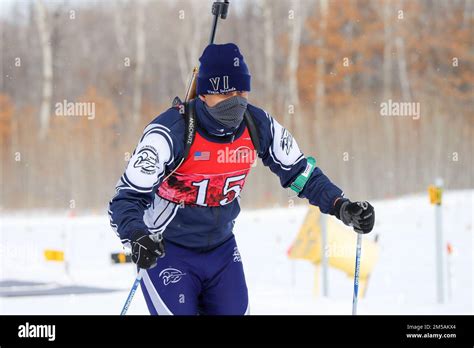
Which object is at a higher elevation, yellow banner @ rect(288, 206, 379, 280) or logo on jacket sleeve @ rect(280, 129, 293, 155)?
logo on jacket sleeve @ rect(280, 129, 293, 155)

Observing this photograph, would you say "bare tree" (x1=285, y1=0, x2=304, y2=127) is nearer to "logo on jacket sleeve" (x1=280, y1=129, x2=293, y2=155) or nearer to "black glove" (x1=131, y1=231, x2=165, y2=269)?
"logo on jacket sleeve" (x1=280, y1=129, x2=293, y2=155)

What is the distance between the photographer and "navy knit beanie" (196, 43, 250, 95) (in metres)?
4.36

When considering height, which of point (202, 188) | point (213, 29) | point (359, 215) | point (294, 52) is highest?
point (294, 52)

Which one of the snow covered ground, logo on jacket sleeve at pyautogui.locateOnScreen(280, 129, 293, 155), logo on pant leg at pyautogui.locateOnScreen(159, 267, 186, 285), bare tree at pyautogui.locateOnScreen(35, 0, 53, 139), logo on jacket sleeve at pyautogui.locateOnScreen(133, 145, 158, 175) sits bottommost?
the snow covered ground

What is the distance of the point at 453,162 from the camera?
774 inches

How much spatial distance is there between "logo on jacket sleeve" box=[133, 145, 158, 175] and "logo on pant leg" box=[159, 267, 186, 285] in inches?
20.6

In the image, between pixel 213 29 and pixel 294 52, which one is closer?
pixel 213 29

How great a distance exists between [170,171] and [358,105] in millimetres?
21234

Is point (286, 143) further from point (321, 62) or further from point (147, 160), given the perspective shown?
point (321, 62)

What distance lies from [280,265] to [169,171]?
8.15 metres

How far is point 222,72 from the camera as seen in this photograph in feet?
14.4

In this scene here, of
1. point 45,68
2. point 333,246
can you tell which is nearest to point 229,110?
point 333,246

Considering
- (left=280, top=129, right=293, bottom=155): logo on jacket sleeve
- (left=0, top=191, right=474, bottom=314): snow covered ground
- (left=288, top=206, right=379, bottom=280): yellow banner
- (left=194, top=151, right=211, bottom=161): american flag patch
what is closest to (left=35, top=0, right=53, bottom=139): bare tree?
(left=0, top=191, right=474, bottom=314): snow covered ground
